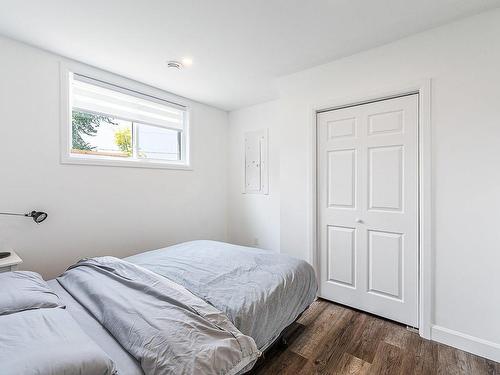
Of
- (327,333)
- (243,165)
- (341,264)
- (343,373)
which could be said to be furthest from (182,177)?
(343,373)

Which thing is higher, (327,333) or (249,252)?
(249,252)

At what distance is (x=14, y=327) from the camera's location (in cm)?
96

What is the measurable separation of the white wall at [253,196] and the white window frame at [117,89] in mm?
799

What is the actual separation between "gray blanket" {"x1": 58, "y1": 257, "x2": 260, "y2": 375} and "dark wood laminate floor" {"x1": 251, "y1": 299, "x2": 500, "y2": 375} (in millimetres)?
700

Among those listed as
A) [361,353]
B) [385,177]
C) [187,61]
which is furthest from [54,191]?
[385,177]

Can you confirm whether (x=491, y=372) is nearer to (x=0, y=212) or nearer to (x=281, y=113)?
(x=281, y=113)

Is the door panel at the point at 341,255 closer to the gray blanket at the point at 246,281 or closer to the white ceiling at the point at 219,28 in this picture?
the gray blanket at the point at 246,281

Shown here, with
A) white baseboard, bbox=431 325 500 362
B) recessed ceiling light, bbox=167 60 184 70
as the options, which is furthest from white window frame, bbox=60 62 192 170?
white baseboard, bbox=431 325 500 362

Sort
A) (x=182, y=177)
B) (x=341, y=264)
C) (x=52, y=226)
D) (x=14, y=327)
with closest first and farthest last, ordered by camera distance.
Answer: (x=14, y=327)
(x=52, y=226)
(x=341, y=264)
(x=182, y=177)

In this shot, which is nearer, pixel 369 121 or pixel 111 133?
pixel 369 121

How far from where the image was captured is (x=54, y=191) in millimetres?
2314

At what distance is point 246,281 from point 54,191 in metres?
1.97

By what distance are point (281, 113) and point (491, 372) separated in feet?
8.86

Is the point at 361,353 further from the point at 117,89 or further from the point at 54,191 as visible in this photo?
the point at 117,89
